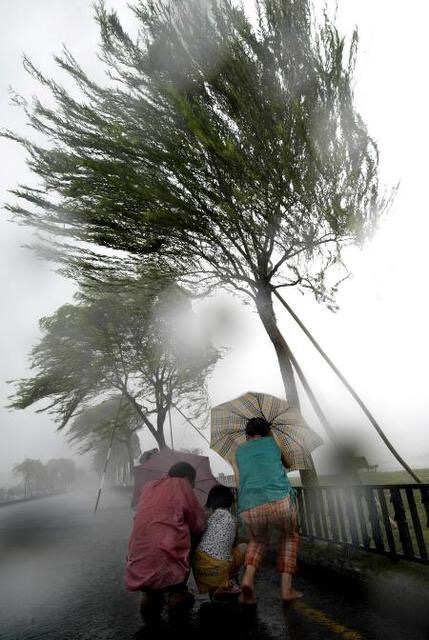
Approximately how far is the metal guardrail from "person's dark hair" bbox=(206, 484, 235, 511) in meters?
1.50

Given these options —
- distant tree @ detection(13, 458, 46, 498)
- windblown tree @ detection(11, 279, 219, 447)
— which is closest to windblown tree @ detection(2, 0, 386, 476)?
windblown tree @ detection(11, 279, 219, 447)

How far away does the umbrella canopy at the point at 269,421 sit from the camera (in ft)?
14.4

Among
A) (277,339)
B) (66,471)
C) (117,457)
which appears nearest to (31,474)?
(66,471)

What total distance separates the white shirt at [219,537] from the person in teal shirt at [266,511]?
189 mm

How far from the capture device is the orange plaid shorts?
11.9 feet

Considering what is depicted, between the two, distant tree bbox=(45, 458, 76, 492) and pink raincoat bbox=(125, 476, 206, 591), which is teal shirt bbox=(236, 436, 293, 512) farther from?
distant tree bbox=(45, 458, 76, 492)

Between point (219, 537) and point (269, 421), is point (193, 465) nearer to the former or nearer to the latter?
point (269, 421)

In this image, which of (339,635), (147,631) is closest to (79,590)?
(147,631)

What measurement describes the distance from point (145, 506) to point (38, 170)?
6893mm

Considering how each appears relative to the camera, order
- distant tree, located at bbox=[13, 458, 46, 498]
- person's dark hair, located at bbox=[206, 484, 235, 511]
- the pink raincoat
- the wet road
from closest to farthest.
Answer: the wet road < the pink raincoat < person's dark hair, located at bbox=[206, 484, 235, 511] < distant tree, located at bbox=[13, 458, 46, 498]

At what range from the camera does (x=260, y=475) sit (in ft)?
12.4

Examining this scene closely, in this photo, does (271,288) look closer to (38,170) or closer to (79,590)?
(38,170)

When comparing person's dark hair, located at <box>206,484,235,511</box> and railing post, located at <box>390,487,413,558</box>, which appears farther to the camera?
person's dark hair, located at <box>206,484,235,511</box>

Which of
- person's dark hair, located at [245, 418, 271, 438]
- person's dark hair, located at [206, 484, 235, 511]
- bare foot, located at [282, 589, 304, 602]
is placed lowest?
bare foot, located at [282, 589, 304, 602]
